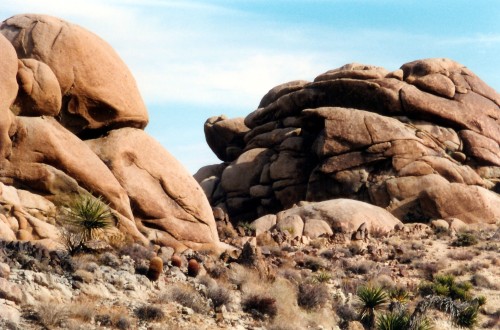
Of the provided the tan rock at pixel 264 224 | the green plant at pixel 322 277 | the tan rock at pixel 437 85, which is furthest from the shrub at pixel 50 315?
the tan rock at pixel 437 85

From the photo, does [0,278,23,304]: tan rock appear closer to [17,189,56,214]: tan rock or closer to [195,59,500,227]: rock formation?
[17,189,56,214]: tan rock

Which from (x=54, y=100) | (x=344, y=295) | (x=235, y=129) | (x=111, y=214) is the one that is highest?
(x=54, y=100)

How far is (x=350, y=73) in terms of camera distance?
50.9 m

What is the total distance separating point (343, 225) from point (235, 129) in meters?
20.4

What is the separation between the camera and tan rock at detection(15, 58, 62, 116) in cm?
2412

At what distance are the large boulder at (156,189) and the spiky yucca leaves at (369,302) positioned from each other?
594 centimetres

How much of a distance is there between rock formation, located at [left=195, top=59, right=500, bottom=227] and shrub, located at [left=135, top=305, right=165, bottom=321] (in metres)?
27.3

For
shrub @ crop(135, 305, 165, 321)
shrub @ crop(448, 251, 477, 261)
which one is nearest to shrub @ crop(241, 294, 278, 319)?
shrub @ crop(135, 305, 165, 321)

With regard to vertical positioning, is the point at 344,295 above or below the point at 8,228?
below

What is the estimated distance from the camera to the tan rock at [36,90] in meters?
24.1

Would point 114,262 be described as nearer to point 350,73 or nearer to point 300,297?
point 300,297

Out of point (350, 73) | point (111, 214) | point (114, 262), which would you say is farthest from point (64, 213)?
point (350, 73)

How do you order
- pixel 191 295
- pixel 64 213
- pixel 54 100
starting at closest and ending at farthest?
pixel 191 295 < pixel 64 213 < pixel 54 100

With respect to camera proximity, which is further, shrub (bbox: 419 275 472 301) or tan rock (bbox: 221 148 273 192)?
tan rock (bbox: 221 148 273 192)
